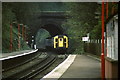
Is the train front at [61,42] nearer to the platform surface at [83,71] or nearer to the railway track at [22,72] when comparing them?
the railway track at [22,72]

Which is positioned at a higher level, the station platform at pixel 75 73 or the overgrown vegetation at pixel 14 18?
the overgrown vegetation at pixel 14 18

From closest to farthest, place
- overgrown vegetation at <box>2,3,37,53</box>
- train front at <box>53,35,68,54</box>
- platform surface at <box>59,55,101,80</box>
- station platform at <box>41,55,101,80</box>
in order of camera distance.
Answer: station platform at <box>41,55,101,80</box>
platform surface at <box>59,55,101,80</box>
overgrown vegetation at <box>2,3,37,53</box>
train front at <box>53,35,68,54</box>

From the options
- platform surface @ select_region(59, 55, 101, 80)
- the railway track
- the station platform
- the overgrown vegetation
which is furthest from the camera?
the overgrown vegetation

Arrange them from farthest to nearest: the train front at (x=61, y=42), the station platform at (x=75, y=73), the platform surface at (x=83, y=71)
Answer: the train front at (x=61, y=42) < the platform surface at (x=83, y=71) < the station platform at (x=75, y=73)

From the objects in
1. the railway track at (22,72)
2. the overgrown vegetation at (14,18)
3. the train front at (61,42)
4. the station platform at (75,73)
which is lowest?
the railway track at (22,72)

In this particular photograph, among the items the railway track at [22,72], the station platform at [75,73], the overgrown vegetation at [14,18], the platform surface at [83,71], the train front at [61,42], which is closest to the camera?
the station platform at [75,73]

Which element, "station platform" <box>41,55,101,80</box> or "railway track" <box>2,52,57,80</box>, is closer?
"station platform" <box>41,55,101,80</box>

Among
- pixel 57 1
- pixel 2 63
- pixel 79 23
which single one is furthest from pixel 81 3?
pixel 57 1

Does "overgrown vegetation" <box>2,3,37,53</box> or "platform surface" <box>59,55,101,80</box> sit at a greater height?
"overgrown vegetation" <box>2,3,37,53</box>

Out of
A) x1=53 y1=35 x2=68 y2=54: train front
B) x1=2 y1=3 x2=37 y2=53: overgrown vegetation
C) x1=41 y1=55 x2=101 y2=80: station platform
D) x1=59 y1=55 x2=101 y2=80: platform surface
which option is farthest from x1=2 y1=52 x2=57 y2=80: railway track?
x1=53 y1=35 x2=68 y2=54: train front

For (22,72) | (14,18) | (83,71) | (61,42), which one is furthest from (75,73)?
(14,18)

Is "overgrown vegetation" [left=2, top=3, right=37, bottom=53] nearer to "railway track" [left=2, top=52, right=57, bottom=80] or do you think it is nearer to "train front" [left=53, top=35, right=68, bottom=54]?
"train front" [left=53, top=35, right=68, bottom=54]

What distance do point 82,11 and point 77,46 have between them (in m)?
29.5

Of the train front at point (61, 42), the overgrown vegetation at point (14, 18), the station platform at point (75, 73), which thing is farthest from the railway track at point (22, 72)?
the train front at point (61, 42)
